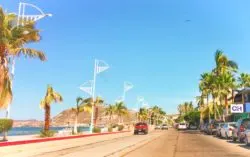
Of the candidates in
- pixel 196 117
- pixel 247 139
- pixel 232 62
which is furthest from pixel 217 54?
pixel 196 117

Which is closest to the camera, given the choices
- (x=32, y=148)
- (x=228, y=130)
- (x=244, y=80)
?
(x=32, y=148)

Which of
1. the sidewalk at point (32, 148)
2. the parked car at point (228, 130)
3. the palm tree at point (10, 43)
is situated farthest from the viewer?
the parked car at point (228, 130)

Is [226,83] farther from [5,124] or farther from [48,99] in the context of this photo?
[5,124]

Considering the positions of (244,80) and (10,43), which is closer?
(10,43)

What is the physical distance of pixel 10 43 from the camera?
29688 millimetres

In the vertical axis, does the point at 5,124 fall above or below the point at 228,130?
above

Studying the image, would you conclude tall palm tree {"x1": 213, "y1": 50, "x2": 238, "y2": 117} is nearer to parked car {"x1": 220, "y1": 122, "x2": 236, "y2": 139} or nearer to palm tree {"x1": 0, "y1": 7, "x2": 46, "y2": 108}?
Answer: parked car {"x1": 220, "y1": 122, "x2": 236, "y2": 139}

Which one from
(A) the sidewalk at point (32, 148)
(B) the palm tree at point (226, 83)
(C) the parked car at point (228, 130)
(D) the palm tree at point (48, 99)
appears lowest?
(A) the sidewalk at point (32, 148)

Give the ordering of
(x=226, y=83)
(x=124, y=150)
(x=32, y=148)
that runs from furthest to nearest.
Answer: (x=226, y=83) < (x=32, y=148) < (x=124, y=150)

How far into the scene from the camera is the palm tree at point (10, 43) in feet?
92.4

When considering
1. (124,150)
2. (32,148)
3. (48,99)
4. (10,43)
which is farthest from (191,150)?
(48,99)

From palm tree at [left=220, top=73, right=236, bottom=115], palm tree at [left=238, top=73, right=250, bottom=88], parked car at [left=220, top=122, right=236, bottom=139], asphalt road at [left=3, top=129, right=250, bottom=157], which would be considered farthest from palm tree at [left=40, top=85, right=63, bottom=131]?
palm tree at [left=238, top=73, right=250, bottom=88]

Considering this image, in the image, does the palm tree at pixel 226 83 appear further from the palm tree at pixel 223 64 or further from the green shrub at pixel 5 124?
the green shrub at pixel 5 124

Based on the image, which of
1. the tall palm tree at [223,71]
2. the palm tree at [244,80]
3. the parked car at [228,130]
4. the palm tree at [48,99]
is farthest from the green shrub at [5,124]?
the palm tree at [244,80]
